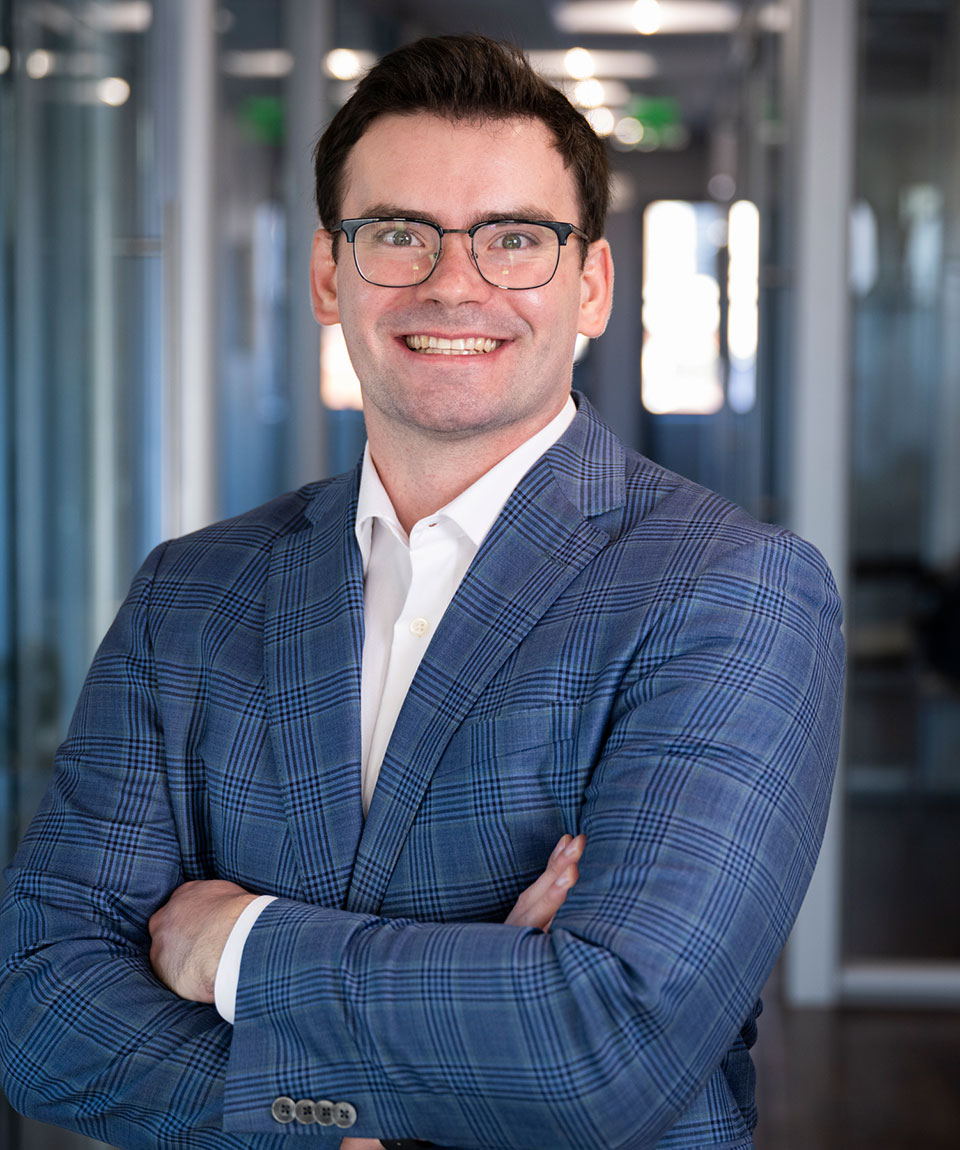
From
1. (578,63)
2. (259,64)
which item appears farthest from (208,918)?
(578,63)

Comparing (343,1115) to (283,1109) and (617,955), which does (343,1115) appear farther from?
(617,955)

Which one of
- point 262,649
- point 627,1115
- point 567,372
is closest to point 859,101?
point 567,372

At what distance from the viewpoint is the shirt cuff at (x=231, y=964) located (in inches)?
48.0

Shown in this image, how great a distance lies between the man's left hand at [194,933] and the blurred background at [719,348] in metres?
1.48

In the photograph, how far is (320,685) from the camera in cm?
139

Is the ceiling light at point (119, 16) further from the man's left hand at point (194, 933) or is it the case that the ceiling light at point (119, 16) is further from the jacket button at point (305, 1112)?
the jacket button at point (305, 1112)

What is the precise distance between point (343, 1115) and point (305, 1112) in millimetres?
38

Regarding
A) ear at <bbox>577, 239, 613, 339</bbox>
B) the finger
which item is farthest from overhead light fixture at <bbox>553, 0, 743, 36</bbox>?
the finger

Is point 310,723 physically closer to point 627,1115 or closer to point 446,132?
point 627,1115

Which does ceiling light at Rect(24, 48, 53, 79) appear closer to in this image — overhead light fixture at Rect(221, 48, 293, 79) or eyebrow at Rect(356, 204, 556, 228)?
overhead light fixture at Rect(221, 48, 293, 79)

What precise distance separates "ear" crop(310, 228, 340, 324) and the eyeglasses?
6.9 inches

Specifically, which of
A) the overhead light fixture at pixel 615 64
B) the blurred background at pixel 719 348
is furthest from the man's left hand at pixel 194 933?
the overhead light fixture at pixel 615 64

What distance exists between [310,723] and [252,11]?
3146 mm

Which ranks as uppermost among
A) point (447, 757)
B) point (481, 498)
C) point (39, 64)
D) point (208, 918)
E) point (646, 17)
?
point (646, 17)
